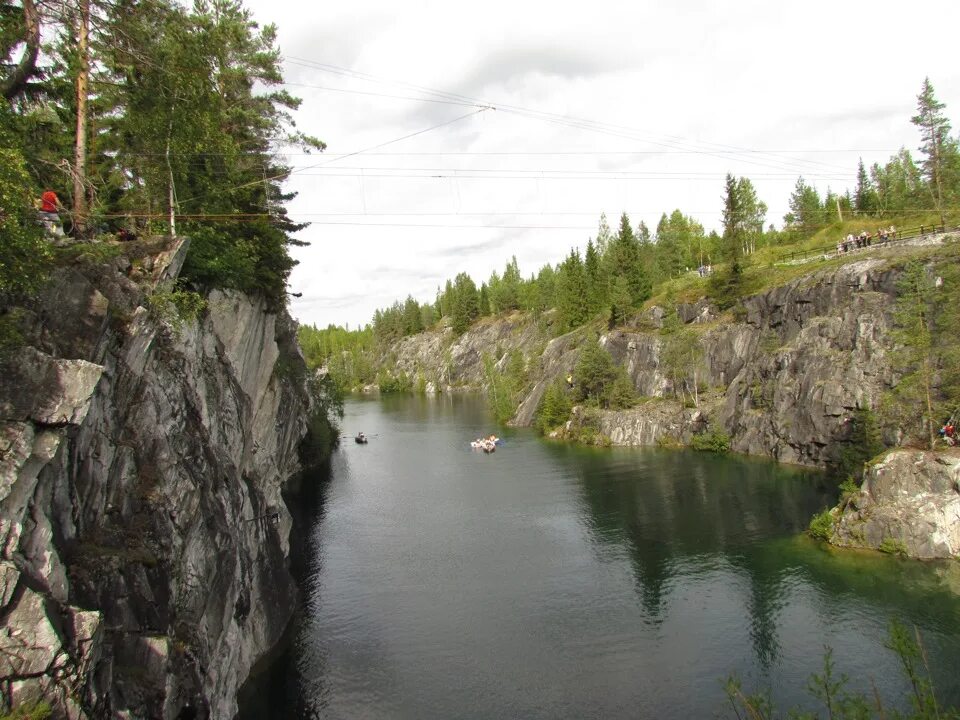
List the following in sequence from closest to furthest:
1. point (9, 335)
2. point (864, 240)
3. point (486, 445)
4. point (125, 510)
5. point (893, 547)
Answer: point (9, 335) < point (125, 510) < point (893, 547) < point (864, 240) < point (486, 445)

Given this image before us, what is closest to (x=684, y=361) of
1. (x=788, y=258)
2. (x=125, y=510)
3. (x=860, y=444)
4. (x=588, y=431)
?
(x=588, y=431)

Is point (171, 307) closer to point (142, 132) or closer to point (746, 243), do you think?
point (142, 132)

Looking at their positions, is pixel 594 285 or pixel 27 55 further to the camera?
pixel 594 285

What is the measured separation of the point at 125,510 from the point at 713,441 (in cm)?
6313

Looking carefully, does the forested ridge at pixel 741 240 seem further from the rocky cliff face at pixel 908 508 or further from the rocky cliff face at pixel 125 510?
the rocky cliff face at pixel 125 510

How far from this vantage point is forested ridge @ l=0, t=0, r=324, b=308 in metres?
14.2

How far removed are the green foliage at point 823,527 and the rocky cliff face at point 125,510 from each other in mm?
32899

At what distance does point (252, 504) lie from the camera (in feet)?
98.3

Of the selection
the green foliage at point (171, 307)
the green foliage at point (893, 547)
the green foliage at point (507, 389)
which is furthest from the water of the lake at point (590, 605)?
the green foliage at point (507, 389)

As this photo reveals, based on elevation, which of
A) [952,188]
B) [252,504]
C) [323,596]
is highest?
[952,188]

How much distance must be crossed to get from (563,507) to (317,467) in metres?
32.8

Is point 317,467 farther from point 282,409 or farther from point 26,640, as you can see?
point 26,640

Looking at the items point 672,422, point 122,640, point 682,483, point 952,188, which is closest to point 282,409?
point 682,483

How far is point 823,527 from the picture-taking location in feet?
132
